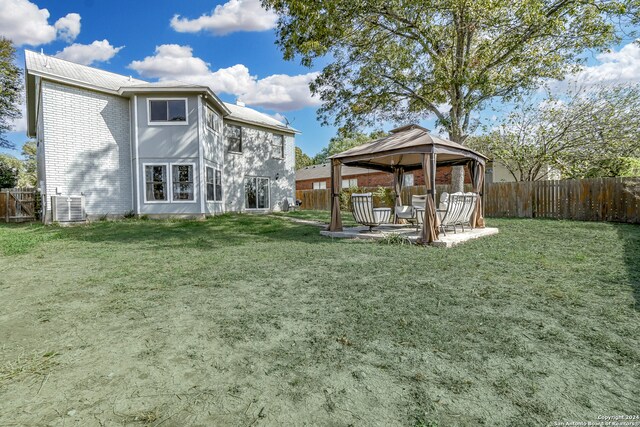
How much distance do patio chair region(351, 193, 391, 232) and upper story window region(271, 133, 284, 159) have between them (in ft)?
39.0

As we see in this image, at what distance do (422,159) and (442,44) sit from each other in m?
5.88

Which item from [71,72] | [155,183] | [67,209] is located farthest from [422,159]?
[71,72]

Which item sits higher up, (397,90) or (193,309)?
(397,90)

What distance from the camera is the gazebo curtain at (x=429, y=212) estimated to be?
7254 mm

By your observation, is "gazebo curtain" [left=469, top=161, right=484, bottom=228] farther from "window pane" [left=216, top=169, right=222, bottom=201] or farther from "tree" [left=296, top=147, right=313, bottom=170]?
"tree" [left=296, top=147, right=313, bottom=170]

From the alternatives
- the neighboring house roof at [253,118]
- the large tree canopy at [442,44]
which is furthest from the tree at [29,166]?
the large tree canopy at [442,44]

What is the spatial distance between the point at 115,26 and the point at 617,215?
23.9 m

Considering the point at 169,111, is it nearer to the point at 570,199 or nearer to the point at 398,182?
the point at 398,182

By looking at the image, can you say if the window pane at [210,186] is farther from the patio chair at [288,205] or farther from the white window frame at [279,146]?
the patio chair at [288,205]

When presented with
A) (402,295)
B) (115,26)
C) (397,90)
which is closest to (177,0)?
(115,26)

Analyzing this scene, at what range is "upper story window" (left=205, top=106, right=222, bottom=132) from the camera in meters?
15.0

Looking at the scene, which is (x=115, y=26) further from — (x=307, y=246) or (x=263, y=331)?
(x=263, y=331)

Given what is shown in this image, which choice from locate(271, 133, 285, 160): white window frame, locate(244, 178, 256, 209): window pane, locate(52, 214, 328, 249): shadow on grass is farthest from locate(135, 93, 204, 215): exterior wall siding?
locate(271, 133, 285, 160): white window frame

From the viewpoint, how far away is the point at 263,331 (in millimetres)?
2867
